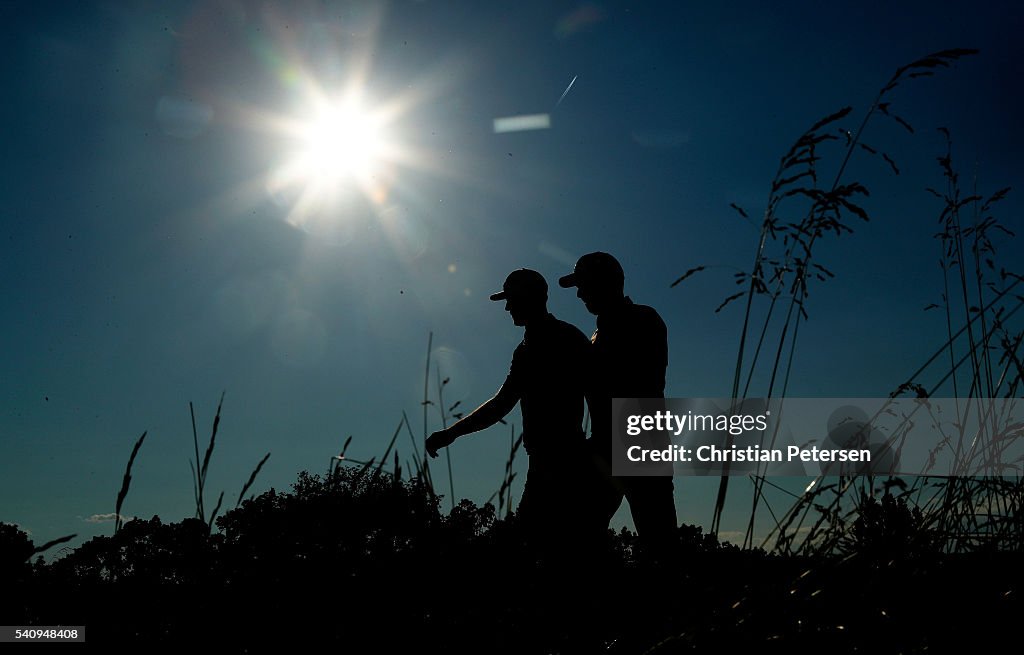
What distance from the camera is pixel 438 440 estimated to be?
5.38 m

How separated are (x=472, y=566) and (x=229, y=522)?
1.65 metres

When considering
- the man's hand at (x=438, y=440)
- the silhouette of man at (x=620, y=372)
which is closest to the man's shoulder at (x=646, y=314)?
the silhouette of man at (x=620, y=372)

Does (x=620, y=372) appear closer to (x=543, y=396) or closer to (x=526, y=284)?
(x=543, y=396)

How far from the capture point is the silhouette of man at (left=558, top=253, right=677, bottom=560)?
4.86 meters

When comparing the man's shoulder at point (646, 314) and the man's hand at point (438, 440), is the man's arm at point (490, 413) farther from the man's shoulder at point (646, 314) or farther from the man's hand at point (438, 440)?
the man's shoulder at point (646, 314)

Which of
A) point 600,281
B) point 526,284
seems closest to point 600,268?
point 600,281

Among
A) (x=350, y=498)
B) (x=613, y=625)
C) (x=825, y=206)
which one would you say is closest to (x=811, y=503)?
(x=613, y=625)

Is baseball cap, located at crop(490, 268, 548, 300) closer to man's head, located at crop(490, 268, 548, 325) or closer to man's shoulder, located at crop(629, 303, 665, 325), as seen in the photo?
man's head, located at crop(490, 268, 548, 325)

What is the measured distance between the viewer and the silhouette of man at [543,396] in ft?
17.0

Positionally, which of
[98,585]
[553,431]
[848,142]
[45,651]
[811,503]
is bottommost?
[45,651]

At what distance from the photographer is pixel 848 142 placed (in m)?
2.93

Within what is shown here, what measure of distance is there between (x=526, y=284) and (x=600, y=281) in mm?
593

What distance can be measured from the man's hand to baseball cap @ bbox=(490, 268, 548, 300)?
47.1 inches

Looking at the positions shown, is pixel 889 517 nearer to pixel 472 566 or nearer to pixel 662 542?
pixel 472 566
